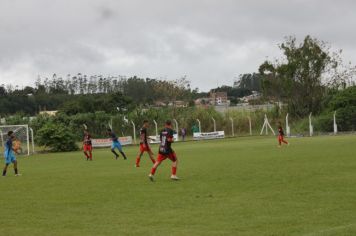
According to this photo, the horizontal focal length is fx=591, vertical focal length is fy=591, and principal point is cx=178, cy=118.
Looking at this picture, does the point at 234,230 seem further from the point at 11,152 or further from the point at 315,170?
the point at 11,152

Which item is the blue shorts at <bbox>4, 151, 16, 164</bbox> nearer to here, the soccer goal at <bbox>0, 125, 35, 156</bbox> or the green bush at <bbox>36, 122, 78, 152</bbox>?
the soccer goal at <bbox>0, 125, 35, 156</bbox>

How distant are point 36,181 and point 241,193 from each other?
8.40 meters

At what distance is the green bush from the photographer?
4519 centimetres

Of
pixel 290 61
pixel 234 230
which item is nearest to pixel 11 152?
pixel 234 230

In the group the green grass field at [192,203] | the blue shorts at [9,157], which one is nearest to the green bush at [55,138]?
the blue shorts at [9,157]

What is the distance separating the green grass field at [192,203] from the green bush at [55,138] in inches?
1007

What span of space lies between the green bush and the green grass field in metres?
25.6

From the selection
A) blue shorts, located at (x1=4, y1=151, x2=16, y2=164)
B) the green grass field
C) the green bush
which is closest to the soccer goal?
the green bush

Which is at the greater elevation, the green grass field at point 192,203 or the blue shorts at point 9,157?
the blue shorts at point 9,157

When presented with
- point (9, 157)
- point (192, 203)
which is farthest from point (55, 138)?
point (192, 203)

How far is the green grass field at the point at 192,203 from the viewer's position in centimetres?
969

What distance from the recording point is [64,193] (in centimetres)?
1527

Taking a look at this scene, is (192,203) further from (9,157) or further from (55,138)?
(55,138)

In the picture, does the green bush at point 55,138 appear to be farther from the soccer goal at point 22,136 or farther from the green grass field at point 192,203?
the green grass field at point 192,203
